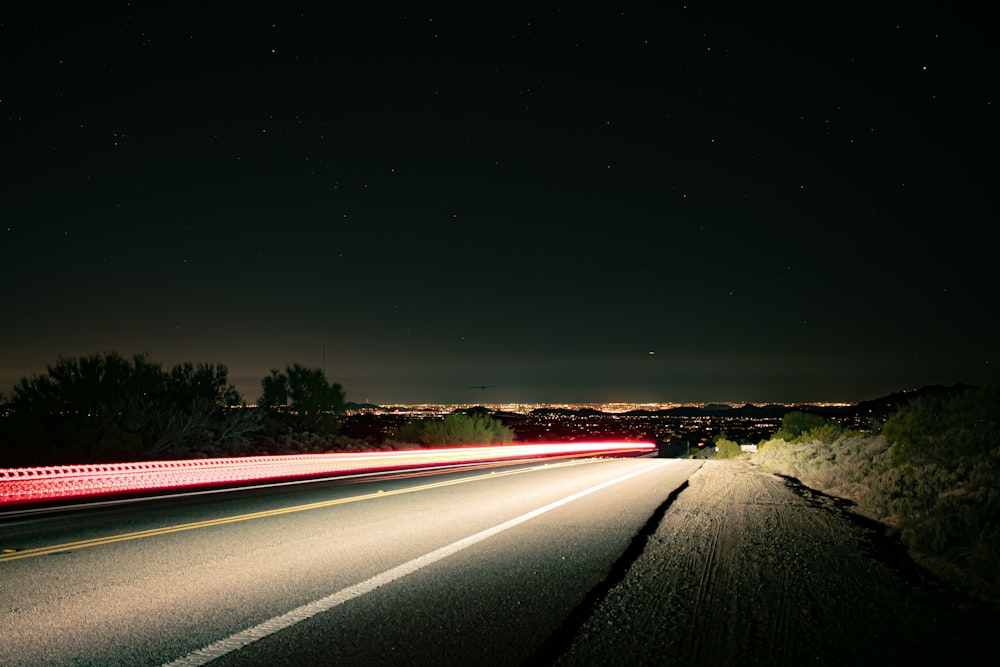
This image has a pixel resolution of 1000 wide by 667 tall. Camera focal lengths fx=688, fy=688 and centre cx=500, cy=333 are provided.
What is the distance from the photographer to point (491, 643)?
4.36 m

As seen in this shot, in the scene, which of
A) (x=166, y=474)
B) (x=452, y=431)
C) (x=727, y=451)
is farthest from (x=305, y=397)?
(x=727, y=451)

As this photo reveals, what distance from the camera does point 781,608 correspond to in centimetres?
518

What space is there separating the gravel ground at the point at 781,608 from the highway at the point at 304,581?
0.41 metres

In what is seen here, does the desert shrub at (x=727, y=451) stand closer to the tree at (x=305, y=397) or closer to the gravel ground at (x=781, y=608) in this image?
the tree at (x=305, y=397)

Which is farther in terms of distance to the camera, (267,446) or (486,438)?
(486,438)

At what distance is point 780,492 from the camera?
45.1 feet

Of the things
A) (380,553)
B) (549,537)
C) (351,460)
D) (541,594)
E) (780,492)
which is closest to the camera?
(541,594)

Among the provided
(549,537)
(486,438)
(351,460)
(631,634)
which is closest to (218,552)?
(549,537)

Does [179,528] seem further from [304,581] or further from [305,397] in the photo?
[305,397]

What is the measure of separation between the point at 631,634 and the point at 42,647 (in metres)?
3.73

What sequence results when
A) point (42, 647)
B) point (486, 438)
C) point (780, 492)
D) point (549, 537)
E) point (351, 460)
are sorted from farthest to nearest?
point (486, 438)
point (351, 460)
point (780, 492)
point (549, 537)
point (42, 647)

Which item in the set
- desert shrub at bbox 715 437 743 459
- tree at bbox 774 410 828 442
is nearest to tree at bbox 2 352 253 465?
tree at bbox 774 410 828 442

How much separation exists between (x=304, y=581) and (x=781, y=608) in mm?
3917

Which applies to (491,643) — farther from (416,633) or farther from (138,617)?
(138,617)
